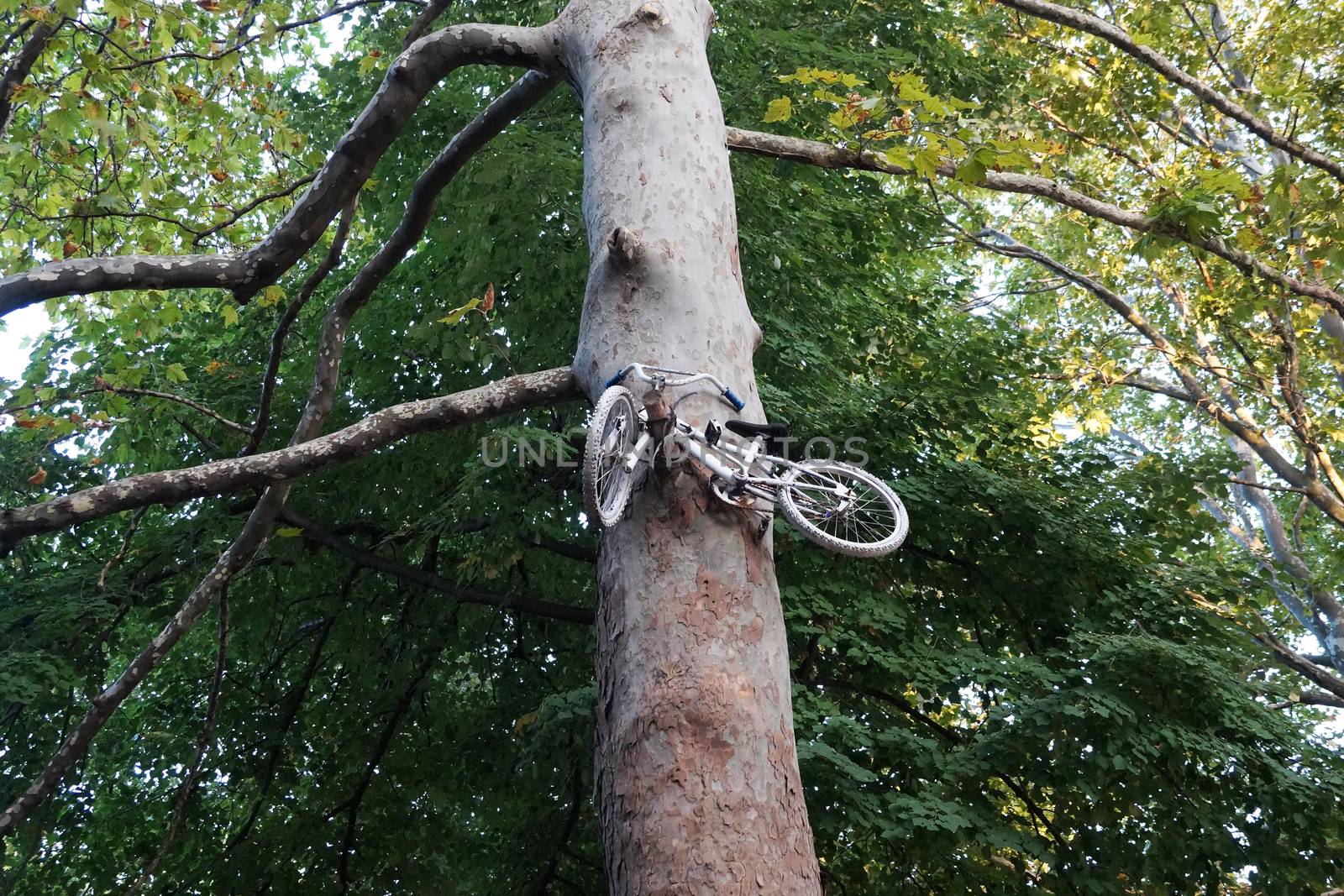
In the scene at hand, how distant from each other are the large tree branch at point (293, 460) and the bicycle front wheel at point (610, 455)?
302mm

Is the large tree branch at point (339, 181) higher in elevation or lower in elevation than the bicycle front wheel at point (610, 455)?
higher

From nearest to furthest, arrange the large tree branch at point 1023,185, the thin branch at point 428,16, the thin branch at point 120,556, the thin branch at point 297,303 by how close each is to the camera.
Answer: the large tree branch at point 1023,185 < the thin branch at point 297,303 < the thin branch at point 428,16 < the thin branch at point 120,556

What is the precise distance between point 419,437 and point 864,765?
13.9 ft

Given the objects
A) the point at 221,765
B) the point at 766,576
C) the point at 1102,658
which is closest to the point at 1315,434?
the point at 1102,658

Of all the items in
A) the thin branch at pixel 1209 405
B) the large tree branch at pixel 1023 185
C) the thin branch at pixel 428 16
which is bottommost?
the large tree branch at pixel 1023 185

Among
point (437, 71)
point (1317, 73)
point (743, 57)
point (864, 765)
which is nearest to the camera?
point (437, 71)

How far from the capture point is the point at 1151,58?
5.18m

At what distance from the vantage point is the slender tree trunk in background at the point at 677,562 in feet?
7.47

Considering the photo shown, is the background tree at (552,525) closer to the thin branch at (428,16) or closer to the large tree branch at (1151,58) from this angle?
the large tree branch at (1151,58)

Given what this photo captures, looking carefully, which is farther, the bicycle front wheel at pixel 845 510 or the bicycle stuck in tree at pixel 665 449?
the bicycle front wheel at pixel 845 510

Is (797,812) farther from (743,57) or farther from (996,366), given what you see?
(743,57)

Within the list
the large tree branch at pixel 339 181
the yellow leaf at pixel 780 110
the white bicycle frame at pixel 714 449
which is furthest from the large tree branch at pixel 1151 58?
the white bicycle frame at pixel 714 449

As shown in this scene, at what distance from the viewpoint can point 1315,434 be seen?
9.81m

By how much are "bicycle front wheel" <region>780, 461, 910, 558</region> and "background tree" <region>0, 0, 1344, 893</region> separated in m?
1.58
